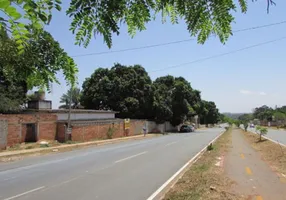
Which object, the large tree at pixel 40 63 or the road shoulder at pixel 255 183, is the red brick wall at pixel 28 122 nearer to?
the road shoulder at pixel 255 183

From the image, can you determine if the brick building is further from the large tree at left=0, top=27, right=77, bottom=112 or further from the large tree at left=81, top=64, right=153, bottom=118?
the large tree at left=0, top=27, right=77, bottom=112

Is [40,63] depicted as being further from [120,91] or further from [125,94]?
[125,94]

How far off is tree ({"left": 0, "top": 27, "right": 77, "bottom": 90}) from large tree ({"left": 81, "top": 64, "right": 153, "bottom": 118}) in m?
55.0

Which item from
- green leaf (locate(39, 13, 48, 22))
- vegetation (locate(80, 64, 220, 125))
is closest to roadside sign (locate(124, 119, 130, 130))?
vegetation (locate(80, 64, 220, 125))

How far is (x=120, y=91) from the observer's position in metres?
58.9

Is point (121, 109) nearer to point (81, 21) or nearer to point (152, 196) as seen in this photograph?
point (152, 196)

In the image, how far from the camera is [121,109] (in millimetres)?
58438

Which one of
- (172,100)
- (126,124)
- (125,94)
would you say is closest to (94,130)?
(126,124)

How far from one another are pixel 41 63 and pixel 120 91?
55977 mm

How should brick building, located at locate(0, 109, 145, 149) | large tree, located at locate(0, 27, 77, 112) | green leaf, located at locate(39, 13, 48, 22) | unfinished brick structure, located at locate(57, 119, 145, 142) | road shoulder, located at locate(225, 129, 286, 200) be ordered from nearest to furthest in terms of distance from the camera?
green leaf, located at locate(39, 13, 48, 22), large tree, located at locate(0, 27, 77, 112), road shoulder, located at locate(225, 129, 286, 200), brick building, located at locate(0, 109, 145, 149), unfinished brick structure, located at locate(57, 119, 145, 142)

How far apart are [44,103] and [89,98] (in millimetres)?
17218

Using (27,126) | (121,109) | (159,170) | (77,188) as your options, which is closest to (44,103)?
(27,126)

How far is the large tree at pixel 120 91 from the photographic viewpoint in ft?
193

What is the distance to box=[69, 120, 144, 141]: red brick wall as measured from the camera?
38928 millimetres
